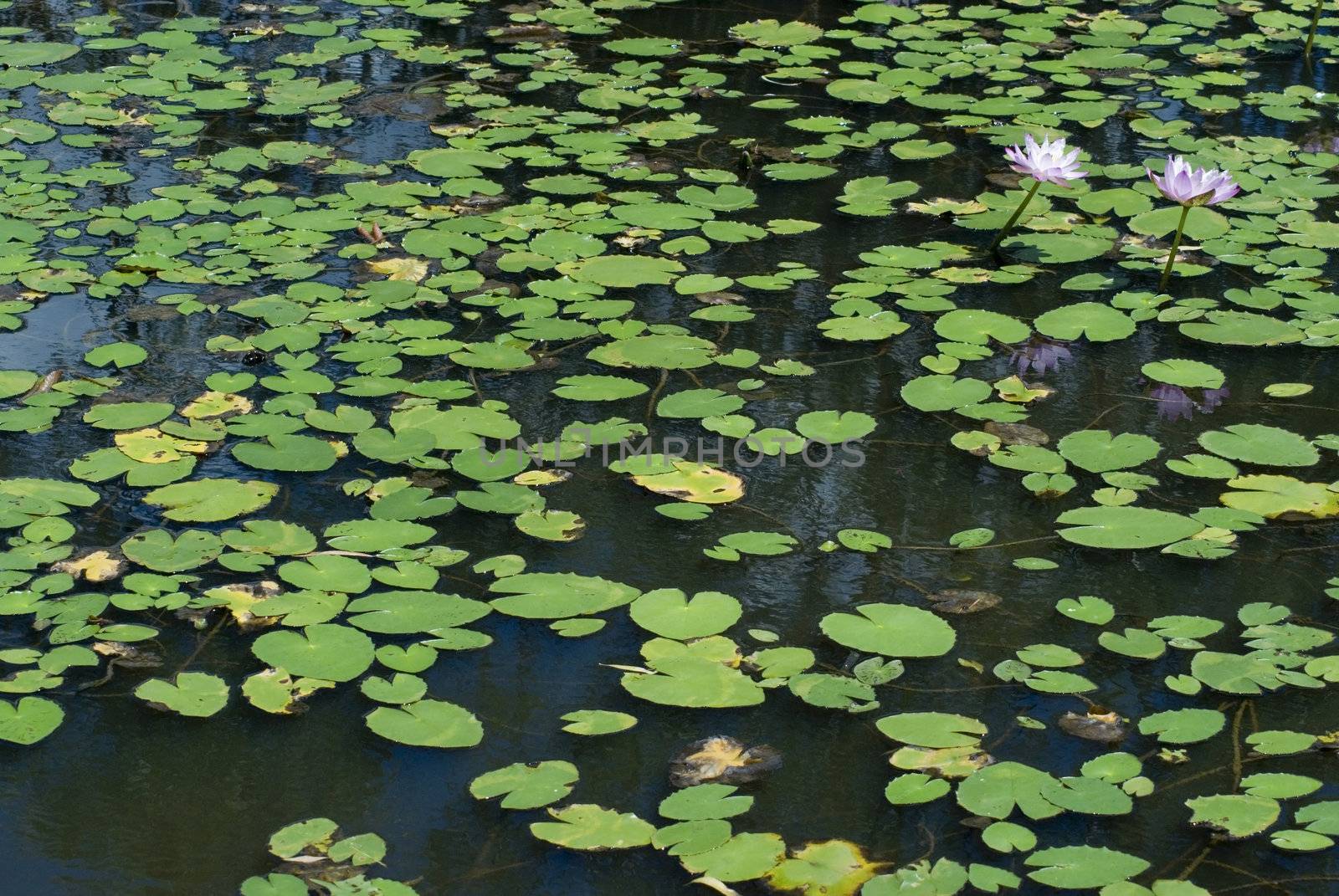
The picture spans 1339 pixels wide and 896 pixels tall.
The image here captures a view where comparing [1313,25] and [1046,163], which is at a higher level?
[1313,25]

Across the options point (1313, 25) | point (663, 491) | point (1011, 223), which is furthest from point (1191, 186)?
point (1313, 25)

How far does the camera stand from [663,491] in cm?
308

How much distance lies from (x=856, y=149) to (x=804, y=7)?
199cm

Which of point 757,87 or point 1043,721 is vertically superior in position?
point 757,87

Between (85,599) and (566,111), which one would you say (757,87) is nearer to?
(566,111)

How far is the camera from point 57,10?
6.62 meters

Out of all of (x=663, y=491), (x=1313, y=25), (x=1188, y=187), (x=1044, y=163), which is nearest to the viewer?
(x=663, y=491)

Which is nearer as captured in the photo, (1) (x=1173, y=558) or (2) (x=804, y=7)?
(1) (x=1173, y=558)

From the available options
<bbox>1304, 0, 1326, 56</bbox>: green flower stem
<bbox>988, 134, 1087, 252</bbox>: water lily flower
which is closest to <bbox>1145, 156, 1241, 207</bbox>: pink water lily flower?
<bbox>988, 134, 1087, 252</bbox>: water lily flower

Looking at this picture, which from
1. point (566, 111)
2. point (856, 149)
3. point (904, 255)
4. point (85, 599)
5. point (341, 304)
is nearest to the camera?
point (85, 599)

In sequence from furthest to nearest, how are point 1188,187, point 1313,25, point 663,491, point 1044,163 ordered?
point 1313,25, point 1044,163, point 1188,187, point 663,491

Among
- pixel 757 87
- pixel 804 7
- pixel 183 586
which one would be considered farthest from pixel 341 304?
pixel 804 7

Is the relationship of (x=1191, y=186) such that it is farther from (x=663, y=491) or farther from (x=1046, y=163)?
(x=663, y=491)

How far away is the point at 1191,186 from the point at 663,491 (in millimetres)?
1794
